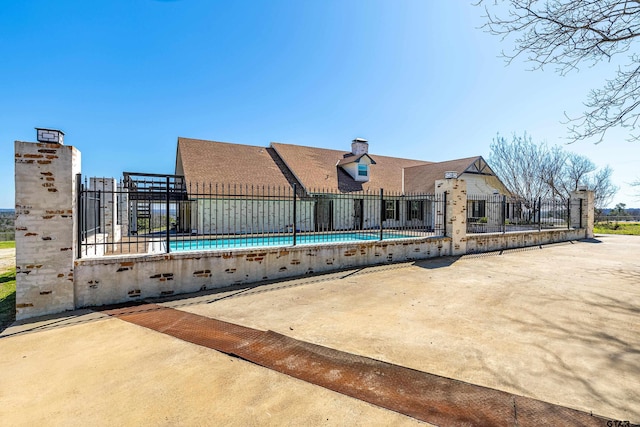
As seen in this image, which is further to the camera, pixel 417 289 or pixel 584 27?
pixel 417 289

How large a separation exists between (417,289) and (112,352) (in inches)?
202

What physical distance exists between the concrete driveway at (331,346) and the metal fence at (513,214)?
31.3ft

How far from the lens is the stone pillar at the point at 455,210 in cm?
1029

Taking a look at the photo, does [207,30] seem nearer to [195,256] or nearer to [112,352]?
[195,256]

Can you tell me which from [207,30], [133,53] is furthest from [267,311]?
[133,53]

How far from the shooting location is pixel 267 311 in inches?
194

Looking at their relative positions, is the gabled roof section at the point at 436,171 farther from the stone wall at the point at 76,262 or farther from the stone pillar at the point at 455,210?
the stone wall at the point at 76,262

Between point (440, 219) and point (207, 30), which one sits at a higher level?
point (207, 30)

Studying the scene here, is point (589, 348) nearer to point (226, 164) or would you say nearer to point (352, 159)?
point (226, 164)

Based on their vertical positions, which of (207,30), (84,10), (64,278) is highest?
(207,30)

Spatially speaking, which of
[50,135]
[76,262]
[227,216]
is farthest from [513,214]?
[50,135]

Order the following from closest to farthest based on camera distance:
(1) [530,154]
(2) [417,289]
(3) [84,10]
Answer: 1. (2) [417,289]
2. (3) [84,10]
3. (1) [530,154]

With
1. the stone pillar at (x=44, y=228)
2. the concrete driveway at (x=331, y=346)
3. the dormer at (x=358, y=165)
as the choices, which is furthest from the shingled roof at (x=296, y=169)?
the concrete driveway at (x=331, y=346)

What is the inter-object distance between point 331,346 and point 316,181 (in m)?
14.7
